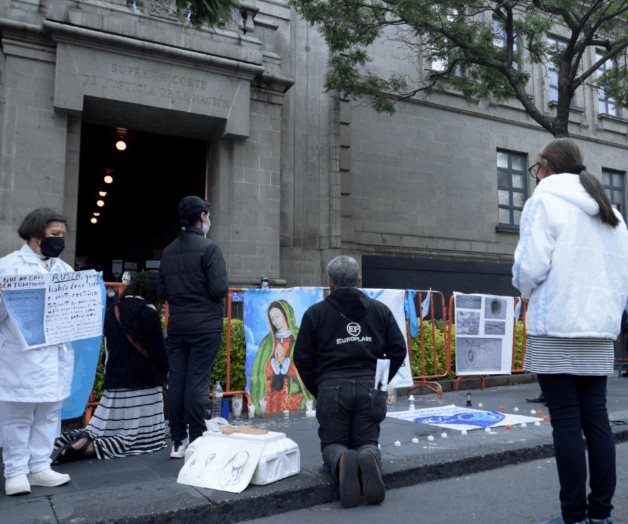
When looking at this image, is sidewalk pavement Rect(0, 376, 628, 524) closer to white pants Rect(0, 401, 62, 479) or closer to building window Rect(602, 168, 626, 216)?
white pants Rect(0, 401, 62, 479)

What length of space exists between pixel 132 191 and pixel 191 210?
16.6 meters

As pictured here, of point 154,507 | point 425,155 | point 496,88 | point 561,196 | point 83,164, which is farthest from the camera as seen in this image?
point 83,164

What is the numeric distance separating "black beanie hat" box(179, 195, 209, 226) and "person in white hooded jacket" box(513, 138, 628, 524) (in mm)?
2822

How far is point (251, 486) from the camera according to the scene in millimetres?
4215

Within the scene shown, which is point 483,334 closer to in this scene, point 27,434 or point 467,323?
point 467,323

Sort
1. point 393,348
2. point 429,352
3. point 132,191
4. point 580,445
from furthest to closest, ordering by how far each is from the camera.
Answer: point 132,191 → point 429,352 → point 393,348 → point 580,445

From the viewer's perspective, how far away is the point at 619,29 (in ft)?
47.6

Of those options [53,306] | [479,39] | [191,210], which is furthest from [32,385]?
[479,39]

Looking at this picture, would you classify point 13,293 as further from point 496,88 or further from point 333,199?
point 496,88

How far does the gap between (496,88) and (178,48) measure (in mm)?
7202

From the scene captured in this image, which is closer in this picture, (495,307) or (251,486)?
(251,486)

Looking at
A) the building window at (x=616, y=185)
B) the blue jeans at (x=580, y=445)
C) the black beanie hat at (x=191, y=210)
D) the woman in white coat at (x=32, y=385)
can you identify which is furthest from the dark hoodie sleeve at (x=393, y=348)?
the building window at (x=616, y=185)

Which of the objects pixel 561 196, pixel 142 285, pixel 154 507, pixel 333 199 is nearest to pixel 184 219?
pixel 142 285

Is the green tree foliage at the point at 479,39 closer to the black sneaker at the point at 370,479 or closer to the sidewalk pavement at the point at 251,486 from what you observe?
the sidewalk pavement at the point at 251,486
